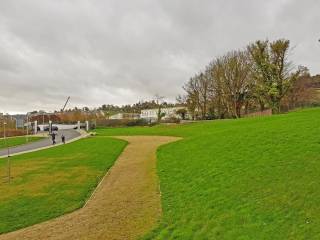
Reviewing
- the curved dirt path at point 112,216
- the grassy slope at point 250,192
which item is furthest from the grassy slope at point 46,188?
the grassy slope at point 250,192

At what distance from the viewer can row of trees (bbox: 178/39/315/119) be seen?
2137 inches

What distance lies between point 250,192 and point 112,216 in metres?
4.44

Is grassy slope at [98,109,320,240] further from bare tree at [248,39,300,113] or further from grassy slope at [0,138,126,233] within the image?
bare tree at [248,39,300,113]

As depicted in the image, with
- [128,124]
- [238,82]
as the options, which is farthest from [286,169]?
[128,124]

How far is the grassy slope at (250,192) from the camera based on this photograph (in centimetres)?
786

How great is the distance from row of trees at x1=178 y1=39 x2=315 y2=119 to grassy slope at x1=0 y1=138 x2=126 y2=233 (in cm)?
3801

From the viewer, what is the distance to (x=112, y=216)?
1087 cm

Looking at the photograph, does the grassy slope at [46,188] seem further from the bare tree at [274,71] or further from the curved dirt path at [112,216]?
the bare tree at [274,71]

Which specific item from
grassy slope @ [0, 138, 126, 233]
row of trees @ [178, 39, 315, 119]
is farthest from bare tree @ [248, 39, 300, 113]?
grassy slope @ [0, 138, 126, 233]

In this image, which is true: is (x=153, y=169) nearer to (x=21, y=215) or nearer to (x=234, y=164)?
(x=234, y=164)

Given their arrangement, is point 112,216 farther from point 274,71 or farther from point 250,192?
point 274,71

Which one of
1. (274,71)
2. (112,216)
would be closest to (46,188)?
(112,216)

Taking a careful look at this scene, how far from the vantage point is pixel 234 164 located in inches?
559

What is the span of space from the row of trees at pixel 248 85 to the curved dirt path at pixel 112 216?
42756 mm
